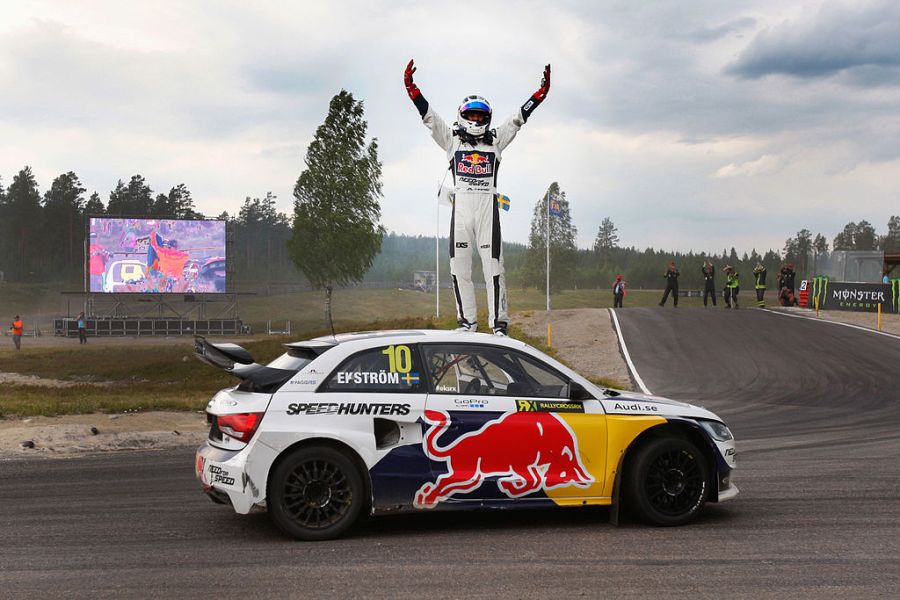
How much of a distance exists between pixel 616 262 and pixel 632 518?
18980cm

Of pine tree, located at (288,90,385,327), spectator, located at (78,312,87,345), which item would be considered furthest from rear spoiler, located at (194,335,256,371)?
pine tree, located at (288,90,385,327)

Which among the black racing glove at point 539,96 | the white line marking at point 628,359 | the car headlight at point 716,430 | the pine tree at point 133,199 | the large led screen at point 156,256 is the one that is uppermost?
the pine tree at point 133,199

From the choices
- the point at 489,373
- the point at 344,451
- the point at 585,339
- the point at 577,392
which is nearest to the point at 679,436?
the point at 577,392

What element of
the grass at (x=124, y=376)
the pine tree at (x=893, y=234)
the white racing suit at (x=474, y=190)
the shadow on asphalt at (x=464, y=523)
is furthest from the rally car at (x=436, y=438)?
the pine tree at (x=893, y=234)

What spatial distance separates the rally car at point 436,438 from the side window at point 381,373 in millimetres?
10

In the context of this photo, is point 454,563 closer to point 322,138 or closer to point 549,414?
point 549,414

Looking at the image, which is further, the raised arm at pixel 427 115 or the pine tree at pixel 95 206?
the pine tree at pixel 95 206

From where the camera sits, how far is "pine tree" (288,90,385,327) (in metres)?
62.4

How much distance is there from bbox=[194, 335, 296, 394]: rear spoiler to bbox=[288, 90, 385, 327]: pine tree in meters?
55.3

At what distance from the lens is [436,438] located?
673 cm

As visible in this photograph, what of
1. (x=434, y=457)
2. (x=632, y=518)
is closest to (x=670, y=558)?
(x=632, y=518)

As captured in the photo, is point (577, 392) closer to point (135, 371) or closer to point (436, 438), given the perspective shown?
point (436, 438)

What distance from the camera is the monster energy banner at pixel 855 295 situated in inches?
1452

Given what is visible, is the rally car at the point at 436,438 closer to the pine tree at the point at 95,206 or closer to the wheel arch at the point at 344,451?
the wheel arch at the point at 344,451
